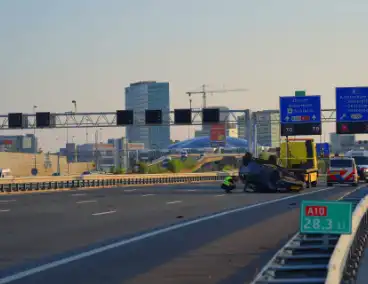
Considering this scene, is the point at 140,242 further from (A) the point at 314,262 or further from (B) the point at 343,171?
(B) the point at 343,171

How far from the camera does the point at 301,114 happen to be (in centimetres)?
5697

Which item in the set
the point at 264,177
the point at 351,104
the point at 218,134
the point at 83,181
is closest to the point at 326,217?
the point at 264,177

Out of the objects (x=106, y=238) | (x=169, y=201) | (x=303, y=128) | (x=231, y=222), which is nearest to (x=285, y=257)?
(x=106, y=238)

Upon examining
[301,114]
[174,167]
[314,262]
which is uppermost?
[301,114]

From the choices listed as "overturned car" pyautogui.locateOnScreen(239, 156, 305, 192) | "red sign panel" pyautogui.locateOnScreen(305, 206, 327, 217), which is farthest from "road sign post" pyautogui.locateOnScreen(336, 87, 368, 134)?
"red sign panel" pyautogui.locateOnScreen(305, 206, 327, 217)

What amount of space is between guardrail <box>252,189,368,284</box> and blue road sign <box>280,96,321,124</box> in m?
43.0

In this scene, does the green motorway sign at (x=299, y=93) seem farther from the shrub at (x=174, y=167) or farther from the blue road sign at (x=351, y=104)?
the shrub at (x=174, y=167)

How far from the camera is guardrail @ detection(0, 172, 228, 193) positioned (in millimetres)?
46594

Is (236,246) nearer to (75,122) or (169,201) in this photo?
(169,201)

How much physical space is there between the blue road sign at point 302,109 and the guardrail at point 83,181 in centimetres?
1386

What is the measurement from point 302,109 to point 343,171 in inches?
324

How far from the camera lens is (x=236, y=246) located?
15.5 m

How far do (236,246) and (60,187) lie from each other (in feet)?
119

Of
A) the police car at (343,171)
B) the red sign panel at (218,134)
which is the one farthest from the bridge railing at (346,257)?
the red sign panel at (218,134)
